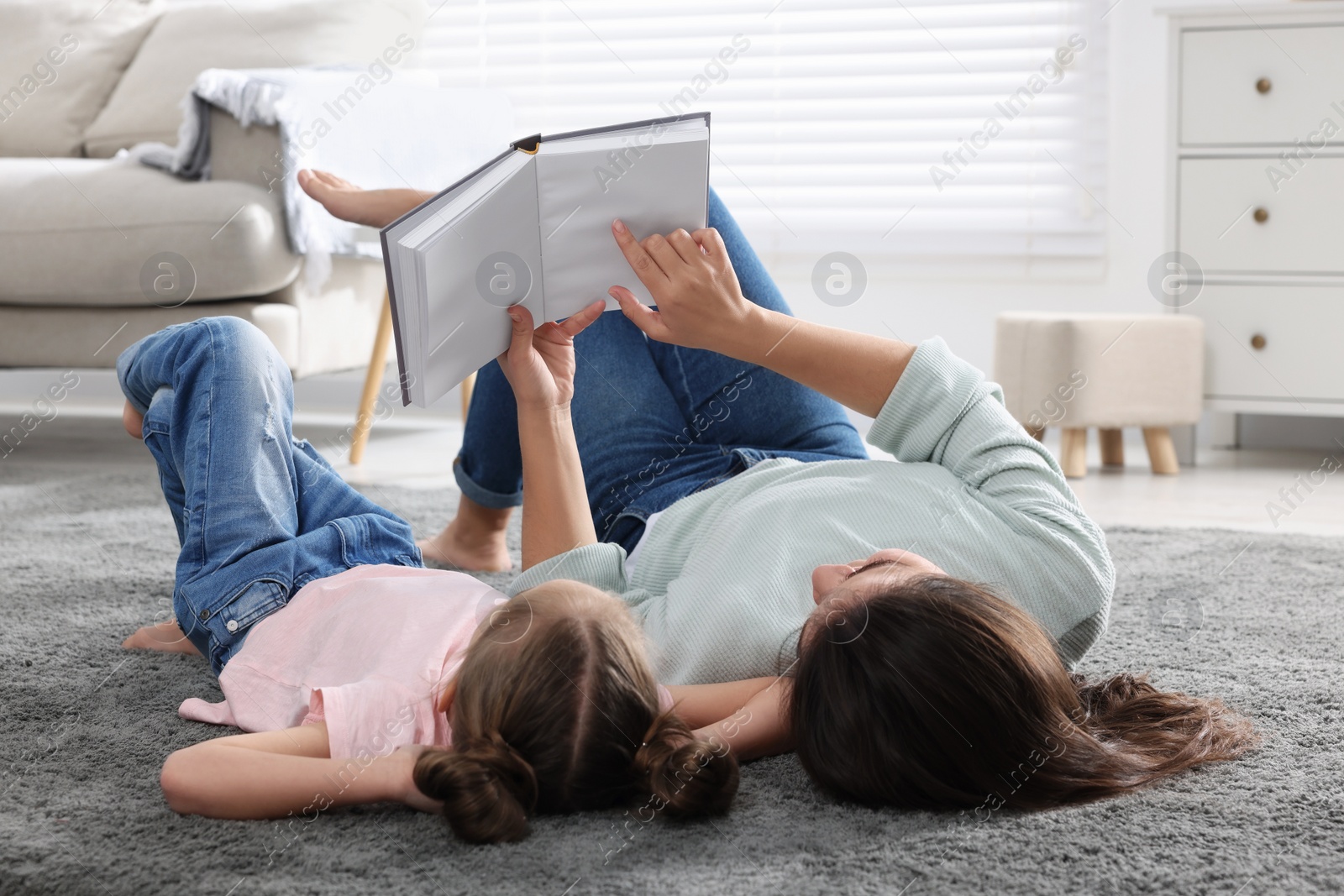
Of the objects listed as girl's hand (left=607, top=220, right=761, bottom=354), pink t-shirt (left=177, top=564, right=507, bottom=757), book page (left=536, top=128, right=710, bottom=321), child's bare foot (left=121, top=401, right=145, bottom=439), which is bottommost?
pink t-shirt (left=177, top=564, right=507, bottom=757)

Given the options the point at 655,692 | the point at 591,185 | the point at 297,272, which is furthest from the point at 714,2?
the point at 655,692

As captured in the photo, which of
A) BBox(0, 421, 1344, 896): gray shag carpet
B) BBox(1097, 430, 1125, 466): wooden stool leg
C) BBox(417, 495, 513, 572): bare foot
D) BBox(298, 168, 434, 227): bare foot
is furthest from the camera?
BBox(1097, 430, 1125, 466): wooden stool leg

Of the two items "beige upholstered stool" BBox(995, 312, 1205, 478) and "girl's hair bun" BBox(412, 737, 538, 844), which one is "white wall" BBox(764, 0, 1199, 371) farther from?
"girl's hair bun" BBox(412, 737, 538, 844)

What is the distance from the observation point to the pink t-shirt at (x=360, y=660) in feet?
2.29

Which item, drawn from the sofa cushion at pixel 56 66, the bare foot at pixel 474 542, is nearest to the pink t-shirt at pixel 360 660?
the bare foot at pixel 474 542

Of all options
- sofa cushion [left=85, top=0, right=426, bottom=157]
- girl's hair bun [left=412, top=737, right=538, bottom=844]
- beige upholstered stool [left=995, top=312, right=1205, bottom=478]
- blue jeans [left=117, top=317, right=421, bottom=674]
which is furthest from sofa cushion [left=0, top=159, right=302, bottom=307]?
girl's hair bun [left=412, top=737, right=538, bottom=844]

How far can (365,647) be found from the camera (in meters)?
0.78

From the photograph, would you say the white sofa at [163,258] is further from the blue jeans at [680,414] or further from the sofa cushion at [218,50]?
the blue jeans at [680,414]

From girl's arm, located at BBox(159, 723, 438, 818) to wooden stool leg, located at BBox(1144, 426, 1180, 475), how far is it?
1766 mm

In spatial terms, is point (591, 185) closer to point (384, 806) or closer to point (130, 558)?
point (384, 806)

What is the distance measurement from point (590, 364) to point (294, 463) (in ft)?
0.92

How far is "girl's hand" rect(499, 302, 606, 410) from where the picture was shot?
2.94ft

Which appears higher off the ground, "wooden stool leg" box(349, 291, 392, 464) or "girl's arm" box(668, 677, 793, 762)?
"wooden stool leg" box(349, 291, 392, 464)

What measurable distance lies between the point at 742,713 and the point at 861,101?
2114mm
